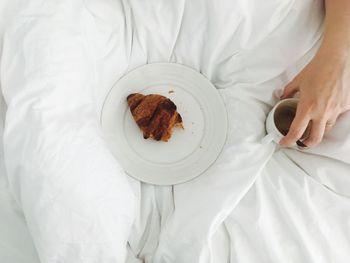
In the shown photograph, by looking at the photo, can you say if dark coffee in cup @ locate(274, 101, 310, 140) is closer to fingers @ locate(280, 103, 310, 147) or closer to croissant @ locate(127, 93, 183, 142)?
fingers @ locate(280, 103, 310, 147)

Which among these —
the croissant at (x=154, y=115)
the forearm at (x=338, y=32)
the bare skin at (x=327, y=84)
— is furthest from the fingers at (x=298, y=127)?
the croissant at (x=154, y=115)

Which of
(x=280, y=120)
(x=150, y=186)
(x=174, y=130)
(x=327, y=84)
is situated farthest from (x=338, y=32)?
(x=150, y=186)

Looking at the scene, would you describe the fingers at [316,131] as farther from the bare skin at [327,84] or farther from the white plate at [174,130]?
the white plate at [174,130]

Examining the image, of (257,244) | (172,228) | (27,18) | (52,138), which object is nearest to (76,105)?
(52,138)

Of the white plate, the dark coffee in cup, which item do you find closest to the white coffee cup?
the dark coffee in cup

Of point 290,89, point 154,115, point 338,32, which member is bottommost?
point 154,115

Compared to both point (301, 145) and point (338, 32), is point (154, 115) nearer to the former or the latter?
point (301, 145)

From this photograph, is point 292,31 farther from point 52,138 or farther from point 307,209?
point 52,138
